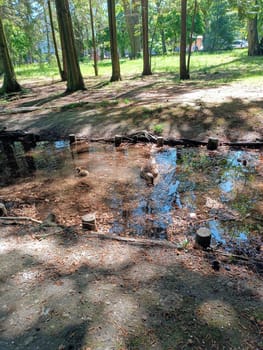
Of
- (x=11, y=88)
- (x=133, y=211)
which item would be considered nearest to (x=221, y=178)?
(x=133, y=211)

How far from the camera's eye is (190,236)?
3.43 metres

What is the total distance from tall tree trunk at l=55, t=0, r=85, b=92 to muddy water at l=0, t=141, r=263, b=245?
607 centimetres

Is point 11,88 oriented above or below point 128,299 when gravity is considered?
above

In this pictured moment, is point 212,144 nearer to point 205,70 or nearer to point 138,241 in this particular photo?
point 138,241

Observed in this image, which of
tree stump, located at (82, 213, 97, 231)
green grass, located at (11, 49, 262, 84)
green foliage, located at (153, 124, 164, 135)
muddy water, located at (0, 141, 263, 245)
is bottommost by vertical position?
muddy water, located at (0, 141, 263, 245)

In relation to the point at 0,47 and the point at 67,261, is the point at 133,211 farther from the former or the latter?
the point at 0,47

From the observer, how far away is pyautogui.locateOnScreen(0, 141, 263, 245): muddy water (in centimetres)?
372

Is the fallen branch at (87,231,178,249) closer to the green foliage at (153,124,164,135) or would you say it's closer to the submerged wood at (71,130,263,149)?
the submerged wood at (71,130,263,149)

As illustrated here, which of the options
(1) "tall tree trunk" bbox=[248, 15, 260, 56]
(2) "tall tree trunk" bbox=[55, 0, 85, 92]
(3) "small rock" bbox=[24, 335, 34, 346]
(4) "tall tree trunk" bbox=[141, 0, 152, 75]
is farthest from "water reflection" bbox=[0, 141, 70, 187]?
(1) "tall tree trunk" bbox=[248, 15, 260, 56]

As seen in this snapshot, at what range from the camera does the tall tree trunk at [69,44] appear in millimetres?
11013

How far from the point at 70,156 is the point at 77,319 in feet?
15.4

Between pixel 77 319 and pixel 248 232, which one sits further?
pixel 248 232

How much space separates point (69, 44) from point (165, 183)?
9.30 meters

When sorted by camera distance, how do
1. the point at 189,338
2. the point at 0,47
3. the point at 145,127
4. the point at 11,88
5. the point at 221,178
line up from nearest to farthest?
the point at 189,338 → the point at 221,178 → the point at 145,127 → the point at 0,47 → the point at 11,88
